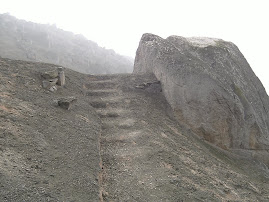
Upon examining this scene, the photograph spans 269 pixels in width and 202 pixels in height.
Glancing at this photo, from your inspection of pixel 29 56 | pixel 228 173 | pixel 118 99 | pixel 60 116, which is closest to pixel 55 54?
pixel 29 56

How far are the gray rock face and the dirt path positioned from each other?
75 centimetres

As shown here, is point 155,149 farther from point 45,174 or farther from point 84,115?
point 45,174

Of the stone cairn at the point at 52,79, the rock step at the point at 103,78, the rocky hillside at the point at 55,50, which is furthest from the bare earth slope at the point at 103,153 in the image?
the rocky hillside at the point at 55,50

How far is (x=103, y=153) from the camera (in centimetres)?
841

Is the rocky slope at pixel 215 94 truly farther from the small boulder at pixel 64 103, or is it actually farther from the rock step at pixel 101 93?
the small boulder at pixel 64 103

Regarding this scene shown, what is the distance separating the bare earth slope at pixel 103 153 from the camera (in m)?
5.92

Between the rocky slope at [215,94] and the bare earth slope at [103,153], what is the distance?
661 mm

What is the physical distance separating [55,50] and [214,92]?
33.5 meters

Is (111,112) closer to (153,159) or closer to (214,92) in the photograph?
(153,159)

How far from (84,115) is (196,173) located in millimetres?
4539

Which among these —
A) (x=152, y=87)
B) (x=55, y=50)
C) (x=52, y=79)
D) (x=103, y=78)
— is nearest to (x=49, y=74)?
(x=52, y=79)

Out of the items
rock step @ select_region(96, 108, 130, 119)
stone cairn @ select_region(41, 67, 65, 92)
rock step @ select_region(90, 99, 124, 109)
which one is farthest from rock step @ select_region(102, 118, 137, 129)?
stone cairn @ select_region(41, 67, 65, 92)

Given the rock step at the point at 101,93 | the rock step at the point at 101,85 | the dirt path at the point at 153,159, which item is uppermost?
the rock step at the point at 101,85

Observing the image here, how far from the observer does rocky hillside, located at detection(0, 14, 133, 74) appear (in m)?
32.7
